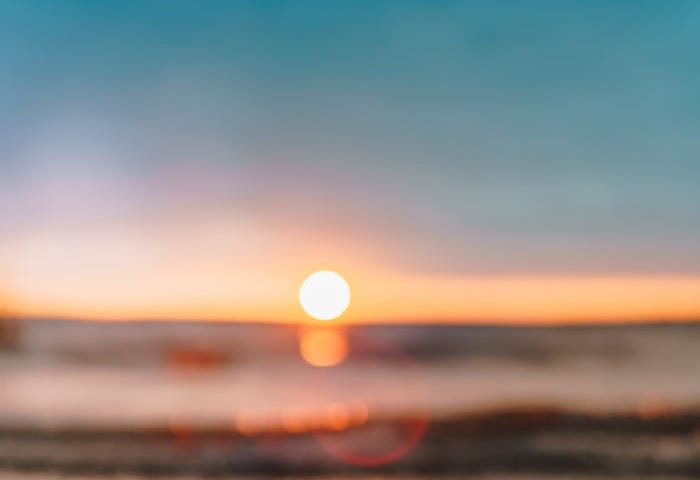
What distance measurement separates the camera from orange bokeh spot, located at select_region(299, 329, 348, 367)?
515 inches

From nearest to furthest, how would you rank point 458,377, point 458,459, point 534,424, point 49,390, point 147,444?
1. point 458,459
2. point 147,444
3. point 534,424
4. point 49,390
5. point 458,377

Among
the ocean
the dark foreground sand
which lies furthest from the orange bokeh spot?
the dark foreground sand

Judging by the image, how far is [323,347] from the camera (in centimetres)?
1487

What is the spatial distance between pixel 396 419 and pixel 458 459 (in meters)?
1.57

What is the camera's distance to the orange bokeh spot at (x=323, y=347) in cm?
1308

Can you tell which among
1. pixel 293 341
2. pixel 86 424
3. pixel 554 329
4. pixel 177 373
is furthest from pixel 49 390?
pixel 554 329

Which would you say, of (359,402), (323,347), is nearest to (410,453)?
(359,402)

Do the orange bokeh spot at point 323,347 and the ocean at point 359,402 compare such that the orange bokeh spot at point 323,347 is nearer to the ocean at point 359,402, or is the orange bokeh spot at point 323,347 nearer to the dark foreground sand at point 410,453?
the ocean at point 359,402

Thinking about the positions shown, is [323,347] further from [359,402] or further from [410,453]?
[410,453]

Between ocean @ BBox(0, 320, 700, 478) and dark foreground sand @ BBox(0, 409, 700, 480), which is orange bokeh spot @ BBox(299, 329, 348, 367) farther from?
dark foreground sand @ BBox(0, 409, 700, 480)

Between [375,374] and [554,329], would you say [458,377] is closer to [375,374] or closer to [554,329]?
[375,374]

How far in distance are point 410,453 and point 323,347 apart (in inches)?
361

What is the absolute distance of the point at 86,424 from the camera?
6.73 meters

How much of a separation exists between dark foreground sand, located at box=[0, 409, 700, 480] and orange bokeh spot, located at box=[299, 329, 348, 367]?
6005 mm
